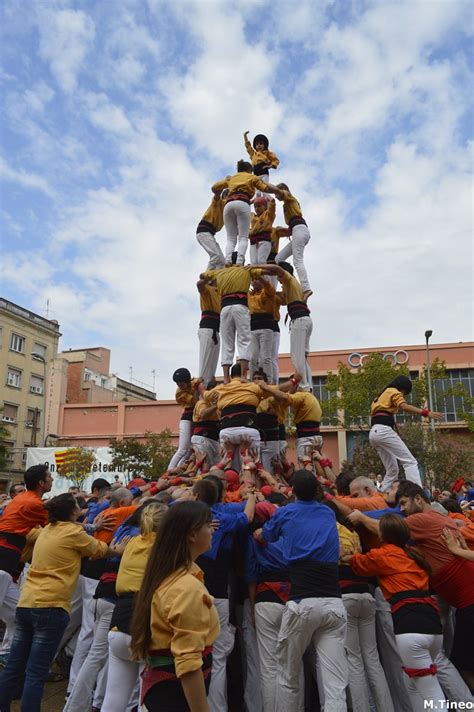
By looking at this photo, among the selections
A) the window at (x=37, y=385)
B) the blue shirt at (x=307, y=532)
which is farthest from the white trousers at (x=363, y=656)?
the window at (x=37, y=385)

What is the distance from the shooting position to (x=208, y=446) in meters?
10.4

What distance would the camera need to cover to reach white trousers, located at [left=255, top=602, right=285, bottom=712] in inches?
185

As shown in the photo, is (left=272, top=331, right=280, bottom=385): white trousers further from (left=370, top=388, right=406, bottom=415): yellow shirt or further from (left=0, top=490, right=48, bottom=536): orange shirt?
(left=0, top=490, right=48, bottom=536): orange shirt

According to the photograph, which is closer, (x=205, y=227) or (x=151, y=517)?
(x=151, y=517)

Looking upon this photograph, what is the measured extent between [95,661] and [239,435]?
4244mm

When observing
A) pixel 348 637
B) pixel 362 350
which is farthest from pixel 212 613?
pixel 362 350

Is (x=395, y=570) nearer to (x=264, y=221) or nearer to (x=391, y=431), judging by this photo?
(x=391, y=431)

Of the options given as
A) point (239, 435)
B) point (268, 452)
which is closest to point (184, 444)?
point (268, 452)

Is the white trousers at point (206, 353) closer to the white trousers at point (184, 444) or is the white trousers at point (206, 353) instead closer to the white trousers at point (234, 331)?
the white trousers at point (184, 444)

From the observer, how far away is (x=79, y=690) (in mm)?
4898

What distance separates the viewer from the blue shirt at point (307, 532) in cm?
430

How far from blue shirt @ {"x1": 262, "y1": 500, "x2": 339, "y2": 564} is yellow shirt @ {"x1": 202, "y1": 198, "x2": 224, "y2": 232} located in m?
8.15

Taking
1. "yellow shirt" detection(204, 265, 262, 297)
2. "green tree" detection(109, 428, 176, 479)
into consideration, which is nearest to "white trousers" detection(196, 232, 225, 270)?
"yellow shirt" detection(204, 265, 262, 297)

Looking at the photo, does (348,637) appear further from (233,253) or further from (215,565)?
(233,253)
